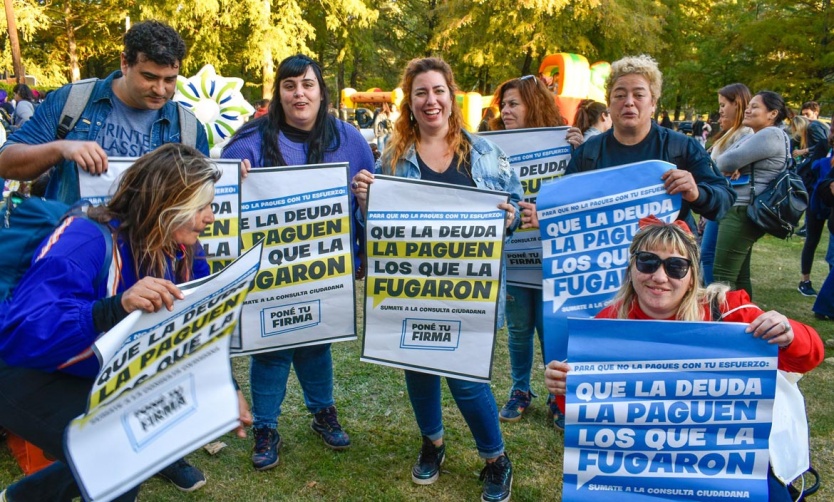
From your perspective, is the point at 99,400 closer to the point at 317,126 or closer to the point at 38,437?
the point at 38,437

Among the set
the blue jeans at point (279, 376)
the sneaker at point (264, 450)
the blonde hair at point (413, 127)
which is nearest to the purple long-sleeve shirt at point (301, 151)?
the blonde hair at point (413, 127)

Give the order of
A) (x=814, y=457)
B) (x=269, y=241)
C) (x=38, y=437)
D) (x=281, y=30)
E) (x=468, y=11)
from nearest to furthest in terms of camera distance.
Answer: (x=38, y=437) < (x=269, y=241) < (x=814, y=457) < (x=281, y=30) < (x=468, y=11)

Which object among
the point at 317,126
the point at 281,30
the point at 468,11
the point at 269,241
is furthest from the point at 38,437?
the point at 468,11

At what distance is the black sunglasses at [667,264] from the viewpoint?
2.42 meters

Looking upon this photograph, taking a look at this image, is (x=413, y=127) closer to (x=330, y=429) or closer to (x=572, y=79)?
(x=330, y=429)

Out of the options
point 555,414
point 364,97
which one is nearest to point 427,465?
point 555,414

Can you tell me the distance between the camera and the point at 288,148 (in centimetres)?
340

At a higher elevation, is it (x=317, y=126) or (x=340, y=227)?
(x=317, y=126)

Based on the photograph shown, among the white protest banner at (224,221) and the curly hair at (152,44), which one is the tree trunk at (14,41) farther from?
the white protest banner at (224,221)

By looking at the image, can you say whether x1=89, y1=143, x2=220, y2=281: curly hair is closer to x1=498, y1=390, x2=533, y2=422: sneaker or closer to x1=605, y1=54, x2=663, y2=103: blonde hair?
x1=605, y1=54, x2=663, y2=103: blonde hair

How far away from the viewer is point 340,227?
3.40 m

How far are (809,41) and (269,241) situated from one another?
25.1 meters

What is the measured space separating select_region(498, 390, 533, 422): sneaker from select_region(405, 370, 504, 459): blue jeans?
2.54ft

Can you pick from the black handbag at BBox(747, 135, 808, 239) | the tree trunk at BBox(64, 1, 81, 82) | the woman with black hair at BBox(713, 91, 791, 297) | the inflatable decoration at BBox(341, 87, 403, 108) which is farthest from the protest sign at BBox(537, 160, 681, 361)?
the tree trunk at BBox(64, 1, 81, 82)
